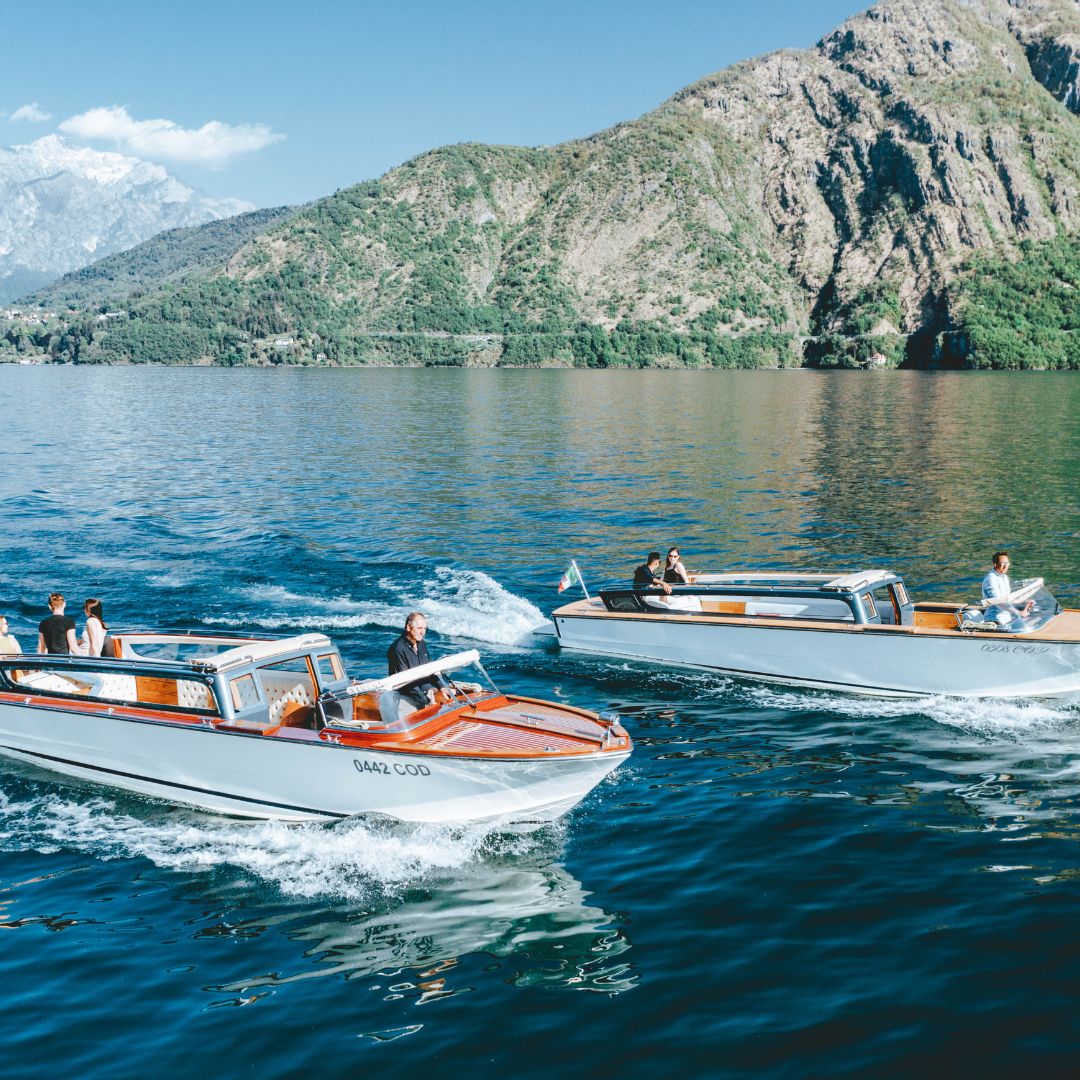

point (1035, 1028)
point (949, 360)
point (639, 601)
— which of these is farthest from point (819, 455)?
point (949, 360)

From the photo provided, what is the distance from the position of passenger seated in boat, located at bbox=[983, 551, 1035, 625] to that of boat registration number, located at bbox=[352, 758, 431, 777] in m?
11.9

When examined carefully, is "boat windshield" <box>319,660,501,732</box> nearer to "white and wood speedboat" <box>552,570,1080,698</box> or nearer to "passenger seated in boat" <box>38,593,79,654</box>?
"passenger seated in boat" <box>38,593,79,654</box>

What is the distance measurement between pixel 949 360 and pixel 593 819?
20426 centimetres

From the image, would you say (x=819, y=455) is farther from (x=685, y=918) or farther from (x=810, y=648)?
(x=685, y=918)

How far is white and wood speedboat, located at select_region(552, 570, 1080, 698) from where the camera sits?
1919 cm

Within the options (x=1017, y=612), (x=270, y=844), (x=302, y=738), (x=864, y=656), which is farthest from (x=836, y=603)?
(x=270, y=844)

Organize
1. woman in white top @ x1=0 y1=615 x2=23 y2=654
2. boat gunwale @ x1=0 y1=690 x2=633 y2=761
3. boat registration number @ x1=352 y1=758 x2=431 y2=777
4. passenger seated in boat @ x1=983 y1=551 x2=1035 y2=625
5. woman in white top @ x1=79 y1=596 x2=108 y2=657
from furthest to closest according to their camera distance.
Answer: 1. passenger seated in boat @ x1=983 y1=551 x2=1035 y2=625
2. woman in white top @ x1=79 y1=596 x2=108 y2=657
3. woman in white top @ x1=0 y1=615 x2=23 y2=654
4. boat registration number @ x1=352 y1=758 x2=431 y2=777
5. boat gunwale @ x1=0 y1=690 x2=633 y2=761

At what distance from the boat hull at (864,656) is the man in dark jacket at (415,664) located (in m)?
8.14

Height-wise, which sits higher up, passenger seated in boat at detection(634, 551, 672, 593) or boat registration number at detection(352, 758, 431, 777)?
passenger seated in boat at detection(634, 551, 672, 593)

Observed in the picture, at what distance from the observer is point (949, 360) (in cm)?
19900

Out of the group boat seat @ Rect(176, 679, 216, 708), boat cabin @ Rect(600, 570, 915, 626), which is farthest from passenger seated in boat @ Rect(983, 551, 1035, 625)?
boat seat @ Rect(176, 679, 216, 708)

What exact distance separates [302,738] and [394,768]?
1417 millimetres

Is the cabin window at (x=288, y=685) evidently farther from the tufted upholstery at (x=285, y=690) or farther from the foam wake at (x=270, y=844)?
the foam wake at (x=270, y=844)

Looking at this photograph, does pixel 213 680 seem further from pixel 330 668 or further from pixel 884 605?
pixel 884 605
